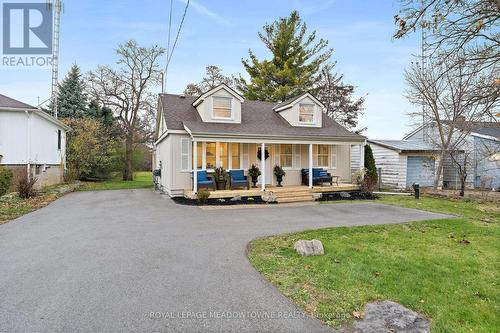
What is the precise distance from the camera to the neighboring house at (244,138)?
45.0 ft

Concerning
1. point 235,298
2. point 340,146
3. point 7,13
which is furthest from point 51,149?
point 235,298

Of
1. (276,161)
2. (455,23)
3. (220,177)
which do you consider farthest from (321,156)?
(455,23)

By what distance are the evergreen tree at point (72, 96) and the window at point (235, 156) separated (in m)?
17.5

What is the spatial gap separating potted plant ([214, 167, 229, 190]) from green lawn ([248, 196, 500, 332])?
6.83 metres

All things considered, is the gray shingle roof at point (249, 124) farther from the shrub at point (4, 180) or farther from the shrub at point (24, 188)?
the shrub at point (4, 180)

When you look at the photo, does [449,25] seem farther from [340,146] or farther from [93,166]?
[93,166]

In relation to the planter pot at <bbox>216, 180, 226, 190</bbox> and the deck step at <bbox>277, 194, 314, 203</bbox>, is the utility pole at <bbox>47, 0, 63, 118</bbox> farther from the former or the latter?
the deck step at <bbox>277, 194, 314, 203</bbox>

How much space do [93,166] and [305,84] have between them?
67.9ft

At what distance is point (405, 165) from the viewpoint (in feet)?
60.5

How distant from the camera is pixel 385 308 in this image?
141 inches

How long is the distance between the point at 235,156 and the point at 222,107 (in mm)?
2705

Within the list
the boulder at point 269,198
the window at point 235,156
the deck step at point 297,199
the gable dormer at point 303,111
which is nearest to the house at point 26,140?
the window at point 235,156

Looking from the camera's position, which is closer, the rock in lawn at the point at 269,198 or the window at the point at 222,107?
the rock in lawn at the point at 269,198

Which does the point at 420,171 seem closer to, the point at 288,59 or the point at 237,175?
the point at 237,175
